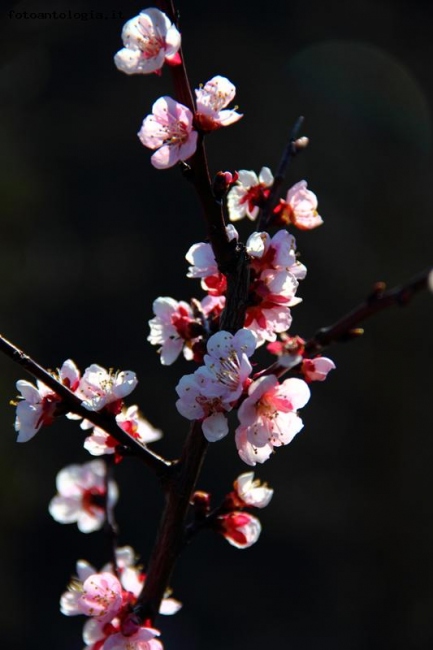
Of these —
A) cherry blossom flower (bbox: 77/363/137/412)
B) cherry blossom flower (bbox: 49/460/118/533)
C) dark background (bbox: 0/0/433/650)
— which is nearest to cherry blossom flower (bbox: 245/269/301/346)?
cherry blossom flower (bbox: 77/363/137/412)

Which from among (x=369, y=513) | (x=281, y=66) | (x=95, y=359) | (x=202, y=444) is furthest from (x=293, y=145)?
(x=281, y=66)

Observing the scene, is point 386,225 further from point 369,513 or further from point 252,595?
point 252,595

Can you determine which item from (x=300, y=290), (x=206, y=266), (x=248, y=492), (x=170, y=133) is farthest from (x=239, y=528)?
(x=300, y=290)

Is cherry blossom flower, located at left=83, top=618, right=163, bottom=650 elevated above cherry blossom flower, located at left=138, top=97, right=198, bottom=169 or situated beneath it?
situated beneath

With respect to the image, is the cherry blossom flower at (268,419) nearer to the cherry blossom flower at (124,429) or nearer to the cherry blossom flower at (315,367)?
the cherry blossom flower at (315,367)

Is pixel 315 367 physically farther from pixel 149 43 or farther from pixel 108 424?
pixel 149 43

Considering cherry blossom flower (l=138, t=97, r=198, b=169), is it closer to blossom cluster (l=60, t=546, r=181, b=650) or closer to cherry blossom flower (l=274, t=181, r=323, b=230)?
cherry blossom flower (l=274, t=181, r=323, b=230)
